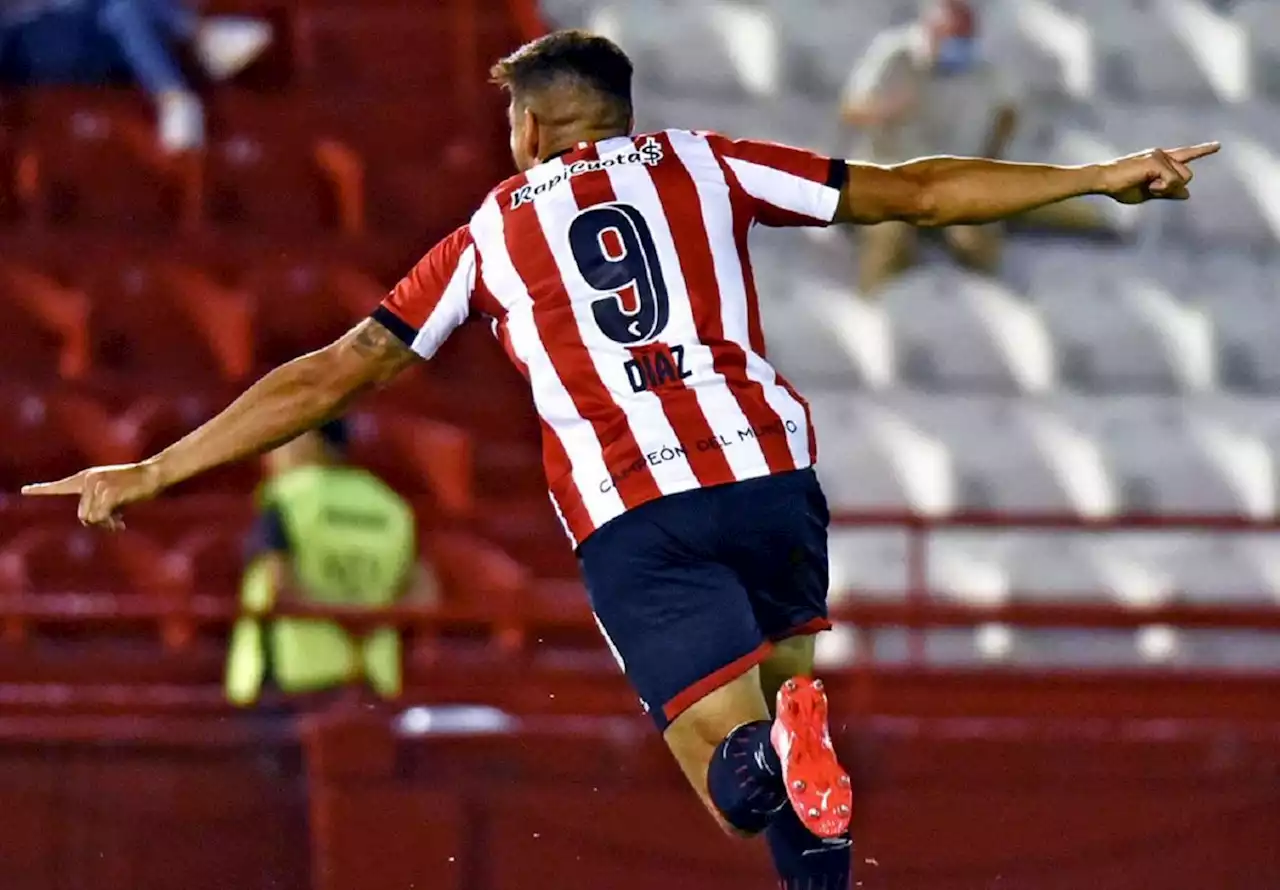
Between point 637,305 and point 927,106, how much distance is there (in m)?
5.11

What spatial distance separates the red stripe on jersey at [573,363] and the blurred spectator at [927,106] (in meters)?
4.83

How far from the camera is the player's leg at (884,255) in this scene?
9492mm

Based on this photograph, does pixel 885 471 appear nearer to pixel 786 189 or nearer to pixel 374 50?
pixel 374 50

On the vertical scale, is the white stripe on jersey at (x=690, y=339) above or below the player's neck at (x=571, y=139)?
below

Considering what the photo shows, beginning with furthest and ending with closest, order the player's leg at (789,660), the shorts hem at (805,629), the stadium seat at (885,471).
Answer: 1. the stadium seat at (885,471)
2. the player's leg at (789,660)
3. the shorts hem at (805,629)

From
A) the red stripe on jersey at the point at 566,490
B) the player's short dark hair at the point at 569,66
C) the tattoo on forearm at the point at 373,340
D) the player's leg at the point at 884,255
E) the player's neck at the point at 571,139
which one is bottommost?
the red stripe on jersey at the point at 566,490

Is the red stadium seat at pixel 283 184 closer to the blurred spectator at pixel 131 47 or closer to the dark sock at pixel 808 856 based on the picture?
the blurred spectator at pixel 131 47

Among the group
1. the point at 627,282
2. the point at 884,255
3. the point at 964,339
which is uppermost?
the point at 884,255

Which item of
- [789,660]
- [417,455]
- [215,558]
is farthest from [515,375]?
[789,660]

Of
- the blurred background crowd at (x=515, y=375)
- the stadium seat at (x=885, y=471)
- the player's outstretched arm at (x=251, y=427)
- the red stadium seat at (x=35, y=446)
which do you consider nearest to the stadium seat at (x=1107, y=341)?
the blurred background crowd at (x=515, y=375)

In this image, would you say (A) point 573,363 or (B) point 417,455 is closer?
(A) point 573,363

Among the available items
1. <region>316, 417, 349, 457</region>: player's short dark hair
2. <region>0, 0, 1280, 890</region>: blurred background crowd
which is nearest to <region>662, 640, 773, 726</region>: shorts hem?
<region>0, 0, 1280, 890</region>: blurred background crowd

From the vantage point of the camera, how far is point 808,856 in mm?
4602

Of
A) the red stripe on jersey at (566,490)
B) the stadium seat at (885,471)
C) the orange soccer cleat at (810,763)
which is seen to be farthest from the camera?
the stadium seat at (885,471)
